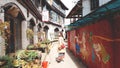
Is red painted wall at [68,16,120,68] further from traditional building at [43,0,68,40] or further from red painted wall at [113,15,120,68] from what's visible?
Result: traditional building at [43,0,68,40]

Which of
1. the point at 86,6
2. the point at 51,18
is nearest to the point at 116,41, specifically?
the point at 86,6

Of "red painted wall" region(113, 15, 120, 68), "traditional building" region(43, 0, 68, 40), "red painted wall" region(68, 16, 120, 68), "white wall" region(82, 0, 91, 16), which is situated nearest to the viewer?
"red painted wall" region(113, 15, 120, 68)

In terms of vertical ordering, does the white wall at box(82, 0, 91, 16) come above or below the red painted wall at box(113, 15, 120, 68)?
above

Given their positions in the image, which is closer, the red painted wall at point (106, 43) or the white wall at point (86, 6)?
the red painted wall at point (106, 43)

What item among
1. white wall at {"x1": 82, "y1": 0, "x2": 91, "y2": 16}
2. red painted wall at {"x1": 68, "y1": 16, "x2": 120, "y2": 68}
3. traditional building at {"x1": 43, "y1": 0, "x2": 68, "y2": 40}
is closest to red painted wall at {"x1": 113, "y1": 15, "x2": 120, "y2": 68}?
red painted wall at {"x1": 68, "y1": 16, "x2": 120, "y2": 68}

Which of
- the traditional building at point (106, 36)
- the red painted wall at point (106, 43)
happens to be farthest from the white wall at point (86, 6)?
the red painted wall at point (106, 43)

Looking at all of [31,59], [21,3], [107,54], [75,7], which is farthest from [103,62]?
[75,7]

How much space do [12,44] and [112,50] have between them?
7395 millimetres

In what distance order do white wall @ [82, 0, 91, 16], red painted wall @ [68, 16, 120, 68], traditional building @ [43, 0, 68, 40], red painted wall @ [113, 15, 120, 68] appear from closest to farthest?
red painted wall @ [113, 15, 120, 68] → red painted wall @ [68, 16, 120, 68] → white wall @ [82, 0, 91, 16] → traditional building @ [43, 0, 68, 40]

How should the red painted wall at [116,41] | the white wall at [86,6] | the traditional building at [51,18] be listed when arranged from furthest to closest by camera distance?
the traditional building at [51,18], the white wall at [86,6], the red painted wall at [116,41]

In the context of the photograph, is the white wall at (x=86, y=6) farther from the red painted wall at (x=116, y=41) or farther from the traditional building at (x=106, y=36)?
the red painted wall at (x=116, y=41)

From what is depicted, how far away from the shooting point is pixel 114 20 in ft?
24.0

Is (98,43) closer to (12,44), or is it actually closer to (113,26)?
(113,26)

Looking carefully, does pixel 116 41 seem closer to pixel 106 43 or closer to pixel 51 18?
pixel 106 43
